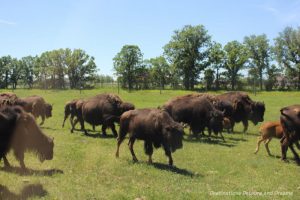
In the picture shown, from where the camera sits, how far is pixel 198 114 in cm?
1895

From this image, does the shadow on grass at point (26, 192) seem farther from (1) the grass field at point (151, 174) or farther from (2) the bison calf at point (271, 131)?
(2) the bison calf at point (271, 131)

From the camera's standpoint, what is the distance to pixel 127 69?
3743 inches

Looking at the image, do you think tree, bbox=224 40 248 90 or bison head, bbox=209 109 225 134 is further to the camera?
tree, bbox=224 40 248 90

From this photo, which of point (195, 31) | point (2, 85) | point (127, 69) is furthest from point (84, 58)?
point (195, 31)

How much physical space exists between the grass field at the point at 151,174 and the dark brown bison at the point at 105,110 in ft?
7.00

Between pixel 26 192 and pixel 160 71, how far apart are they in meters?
89.6

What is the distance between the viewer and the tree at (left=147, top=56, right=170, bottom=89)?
315 feet

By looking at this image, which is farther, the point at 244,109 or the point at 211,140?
the point at 244,109

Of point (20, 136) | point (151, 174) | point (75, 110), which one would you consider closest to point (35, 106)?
point (75, 110)

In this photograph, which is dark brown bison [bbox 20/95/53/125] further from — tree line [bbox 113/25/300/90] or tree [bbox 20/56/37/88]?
tree [bbox 20/56/37/88]

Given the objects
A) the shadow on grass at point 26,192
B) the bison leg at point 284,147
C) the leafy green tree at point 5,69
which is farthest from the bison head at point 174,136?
the leafy green tree at point 5,69

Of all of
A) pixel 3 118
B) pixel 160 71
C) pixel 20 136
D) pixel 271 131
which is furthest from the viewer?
pixel 160 71

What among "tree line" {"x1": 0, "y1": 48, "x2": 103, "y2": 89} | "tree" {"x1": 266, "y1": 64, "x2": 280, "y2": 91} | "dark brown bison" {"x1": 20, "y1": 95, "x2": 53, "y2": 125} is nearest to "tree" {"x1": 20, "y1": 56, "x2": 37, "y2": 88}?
"tree line" {"x1": 0, "y1": 48, "x2": 103, "y2": 89}

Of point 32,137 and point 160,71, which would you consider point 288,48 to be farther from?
point 32,137
